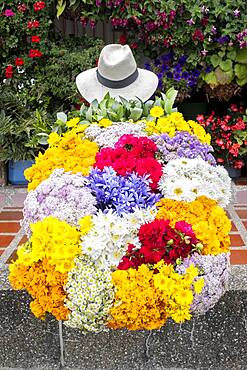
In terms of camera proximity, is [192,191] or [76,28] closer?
[192,191]

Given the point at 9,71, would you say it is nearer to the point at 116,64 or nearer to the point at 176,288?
the point at 116,64

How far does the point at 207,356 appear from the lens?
8.13ft

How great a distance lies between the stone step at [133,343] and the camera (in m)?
2.46

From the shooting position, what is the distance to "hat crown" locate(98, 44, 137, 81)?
9.55 feet

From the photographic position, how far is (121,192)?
199cm

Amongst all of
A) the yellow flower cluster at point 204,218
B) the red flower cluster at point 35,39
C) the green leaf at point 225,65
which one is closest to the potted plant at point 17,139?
the red flower cluster at point 35,39

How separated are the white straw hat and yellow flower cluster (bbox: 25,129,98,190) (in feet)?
2.08

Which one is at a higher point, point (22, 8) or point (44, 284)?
point (22, 8)

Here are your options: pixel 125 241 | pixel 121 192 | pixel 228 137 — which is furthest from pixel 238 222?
pixel 125 241

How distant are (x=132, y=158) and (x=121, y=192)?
0.21m

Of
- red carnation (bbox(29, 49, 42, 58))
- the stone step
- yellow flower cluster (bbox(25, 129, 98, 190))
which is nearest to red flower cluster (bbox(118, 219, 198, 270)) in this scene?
yellow flower cluster (bbox(25, 129, 98, 190))

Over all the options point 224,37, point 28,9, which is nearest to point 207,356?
point 224,37

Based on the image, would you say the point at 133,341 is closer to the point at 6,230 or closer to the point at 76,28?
the point at 6,230

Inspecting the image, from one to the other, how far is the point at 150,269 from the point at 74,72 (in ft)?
8.73
